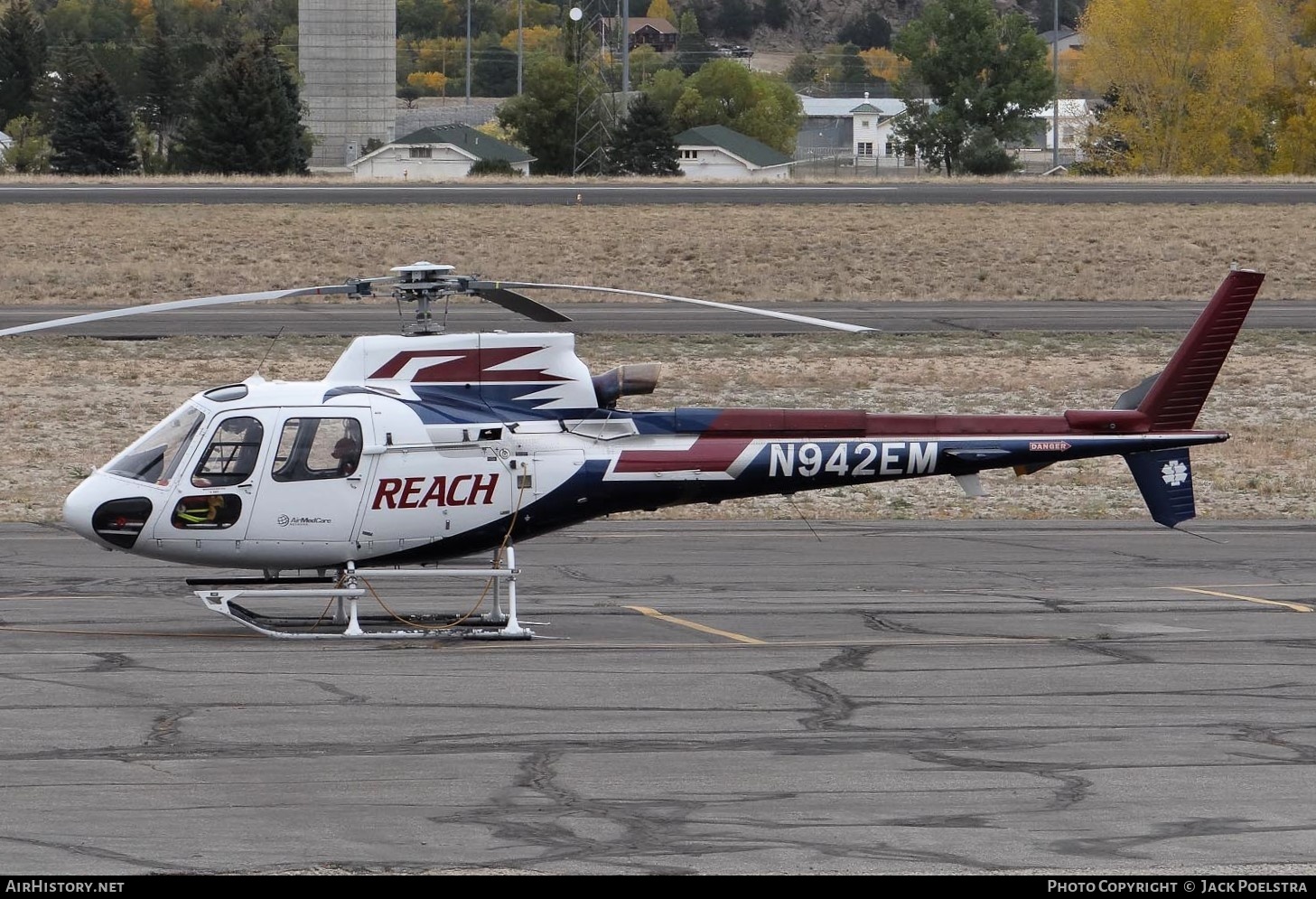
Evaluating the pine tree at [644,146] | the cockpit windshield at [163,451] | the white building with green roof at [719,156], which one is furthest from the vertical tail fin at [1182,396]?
the white building with green roof at [719,156]

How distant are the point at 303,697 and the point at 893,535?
865 centimetres

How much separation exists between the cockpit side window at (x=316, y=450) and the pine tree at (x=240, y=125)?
5897 centimetres

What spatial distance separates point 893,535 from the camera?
18219mm

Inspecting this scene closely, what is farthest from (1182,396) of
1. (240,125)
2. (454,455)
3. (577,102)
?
(577,102)

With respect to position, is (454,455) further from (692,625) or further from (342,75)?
(342,75)

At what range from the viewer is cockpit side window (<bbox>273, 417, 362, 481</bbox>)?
12969mm

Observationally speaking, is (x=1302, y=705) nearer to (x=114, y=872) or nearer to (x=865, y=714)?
(x=865, y=714)

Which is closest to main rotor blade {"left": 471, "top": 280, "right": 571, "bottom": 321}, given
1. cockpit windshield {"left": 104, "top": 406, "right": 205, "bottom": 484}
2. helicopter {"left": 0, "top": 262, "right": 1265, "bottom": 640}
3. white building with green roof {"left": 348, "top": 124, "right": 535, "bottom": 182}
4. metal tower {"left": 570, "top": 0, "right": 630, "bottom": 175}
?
helicopter {"left": 0, "top": 262, "right": 1265, "bottom": 640}

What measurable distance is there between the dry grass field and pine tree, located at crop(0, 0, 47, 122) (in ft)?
149

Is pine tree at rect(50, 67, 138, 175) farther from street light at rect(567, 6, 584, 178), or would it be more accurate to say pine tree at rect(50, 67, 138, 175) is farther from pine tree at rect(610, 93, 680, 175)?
pine tree at rect(610, 93, 680, 175)

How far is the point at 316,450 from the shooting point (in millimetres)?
12984

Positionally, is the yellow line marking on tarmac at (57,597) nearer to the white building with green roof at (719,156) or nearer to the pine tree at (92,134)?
the pine tree at (92,134)

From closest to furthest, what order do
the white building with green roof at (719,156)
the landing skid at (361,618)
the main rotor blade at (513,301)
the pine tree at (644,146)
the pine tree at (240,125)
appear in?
1. the main rotor blade at (513,301)
2. the landing skid at (361,618)
3. the pine tree at (240,125)
4. the pine tree at (644,146)
5. the white building with green roof at (719,156)

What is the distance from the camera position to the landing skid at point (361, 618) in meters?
12.8
